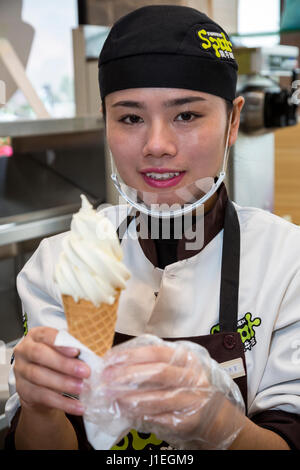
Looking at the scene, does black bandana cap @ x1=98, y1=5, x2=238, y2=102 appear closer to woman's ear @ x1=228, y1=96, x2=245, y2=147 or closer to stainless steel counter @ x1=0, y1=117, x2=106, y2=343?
woman's ear @ x1=228, y1=96, x2=245, y2=147

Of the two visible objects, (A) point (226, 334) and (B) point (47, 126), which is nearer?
(A) point (226, 334)

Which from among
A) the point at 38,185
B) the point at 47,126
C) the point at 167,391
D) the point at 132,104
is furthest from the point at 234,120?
the point at 38,185

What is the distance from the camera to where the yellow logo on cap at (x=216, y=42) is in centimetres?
124

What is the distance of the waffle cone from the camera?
35.1 inches

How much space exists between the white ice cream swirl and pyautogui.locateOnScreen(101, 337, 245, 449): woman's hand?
0.10 m

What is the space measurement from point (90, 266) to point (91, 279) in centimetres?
2

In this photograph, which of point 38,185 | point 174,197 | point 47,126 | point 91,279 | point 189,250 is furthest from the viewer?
point 38,185

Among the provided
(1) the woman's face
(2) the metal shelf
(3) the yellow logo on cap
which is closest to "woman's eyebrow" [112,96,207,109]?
(1) the woman's face

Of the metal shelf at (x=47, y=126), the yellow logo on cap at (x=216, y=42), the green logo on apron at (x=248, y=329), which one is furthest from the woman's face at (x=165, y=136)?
the metal shelf at (x=47, y=126)

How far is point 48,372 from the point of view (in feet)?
3.01

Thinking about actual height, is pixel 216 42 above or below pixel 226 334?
above

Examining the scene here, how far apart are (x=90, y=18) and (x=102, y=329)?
9.13 ft

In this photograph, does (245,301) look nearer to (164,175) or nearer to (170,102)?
(164,175)

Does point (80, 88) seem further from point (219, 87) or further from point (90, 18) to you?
point (219, 87)
